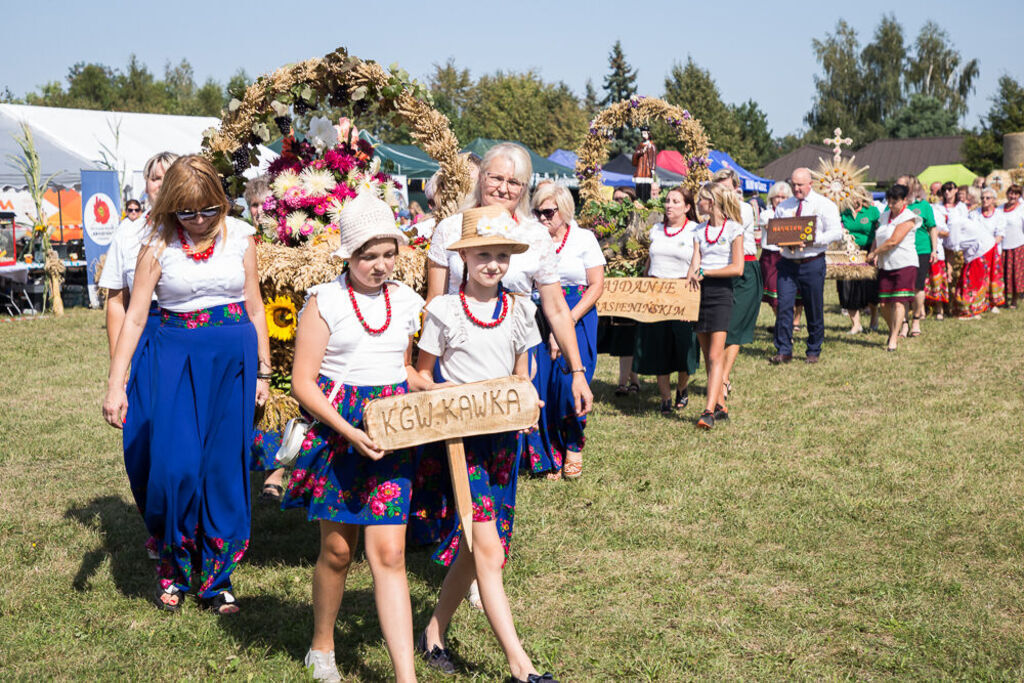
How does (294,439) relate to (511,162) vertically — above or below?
below

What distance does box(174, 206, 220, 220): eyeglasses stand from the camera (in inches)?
165

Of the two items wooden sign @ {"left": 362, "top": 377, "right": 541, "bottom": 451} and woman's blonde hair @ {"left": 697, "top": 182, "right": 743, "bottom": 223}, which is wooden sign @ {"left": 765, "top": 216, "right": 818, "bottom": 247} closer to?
woman's blonde hair @ {"left": 697, "top": 182, "right": 743, "bottom": 223}

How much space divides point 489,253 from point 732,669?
1954 mm

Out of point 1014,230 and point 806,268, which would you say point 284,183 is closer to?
point 806,268

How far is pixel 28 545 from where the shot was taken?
211 inches

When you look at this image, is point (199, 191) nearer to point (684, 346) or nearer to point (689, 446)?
point (689, 446)

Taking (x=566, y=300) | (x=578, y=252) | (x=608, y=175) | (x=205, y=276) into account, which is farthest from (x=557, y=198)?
(x=608, y=175)

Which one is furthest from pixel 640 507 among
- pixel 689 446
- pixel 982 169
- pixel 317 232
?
pixel 982 169

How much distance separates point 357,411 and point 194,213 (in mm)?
1401

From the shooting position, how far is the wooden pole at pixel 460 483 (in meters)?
3.38

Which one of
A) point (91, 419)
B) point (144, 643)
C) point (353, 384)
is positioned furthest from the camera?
point (91, 419)

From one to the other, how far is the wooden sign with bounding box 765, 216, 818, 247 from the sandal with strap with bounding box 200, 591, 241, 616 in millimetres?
7639

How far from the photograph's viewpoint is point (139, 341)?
4.47 metres

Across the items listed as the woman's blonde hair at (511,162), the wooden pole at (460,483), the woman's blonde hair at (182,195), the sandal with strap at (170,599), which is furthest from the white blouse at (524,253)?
the sandal with strap at (170,599)
